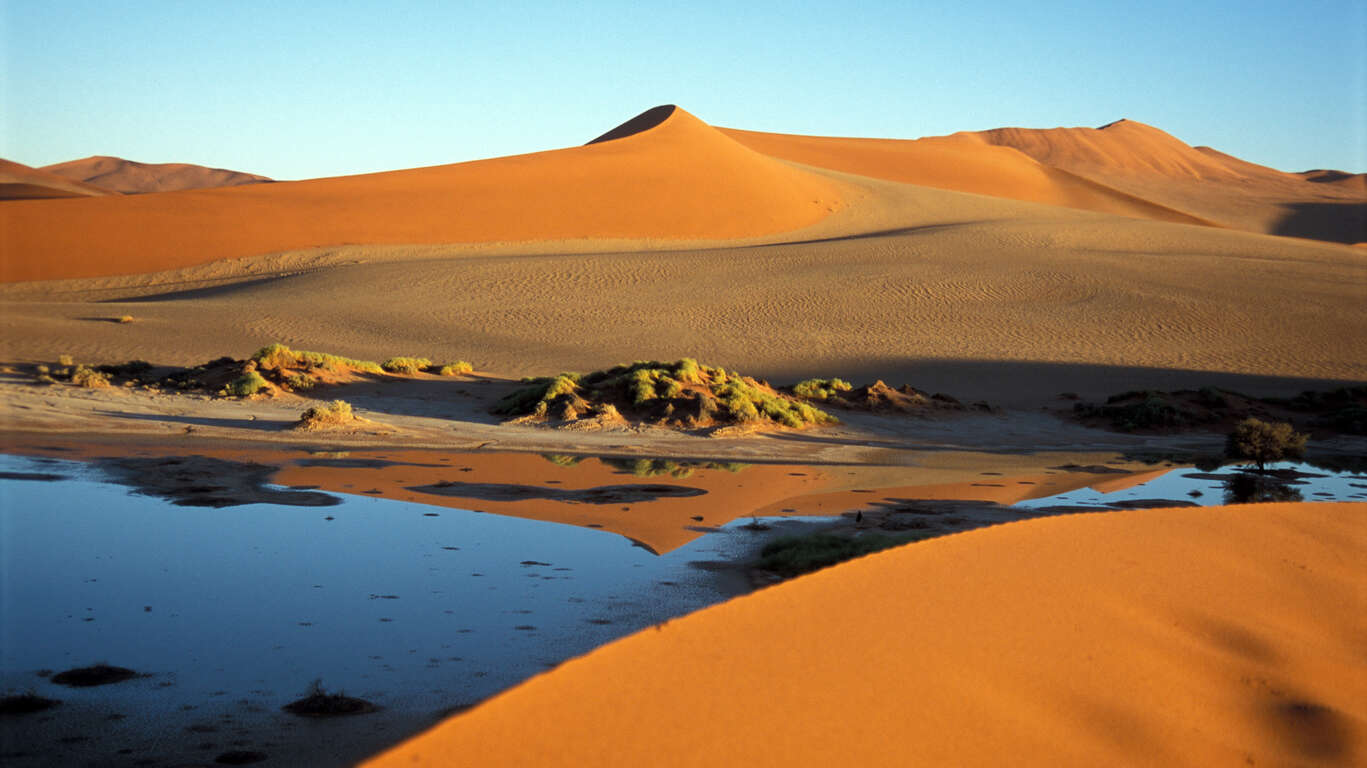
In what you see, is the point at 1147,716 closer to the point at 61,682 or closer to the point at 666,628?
the point at 666,628

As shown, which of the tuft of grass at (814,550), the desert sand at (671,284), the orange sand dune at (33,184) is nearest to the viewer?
the tuft of grass at (814,550)

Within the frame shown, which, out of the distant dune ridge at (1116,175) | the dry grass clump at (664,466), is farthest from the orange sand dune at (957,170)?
the dry grass clump at (664,466)

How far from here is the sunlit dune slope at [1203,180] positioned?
4011 inches

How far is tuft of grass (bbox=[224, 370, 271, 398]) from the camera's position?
700 inches

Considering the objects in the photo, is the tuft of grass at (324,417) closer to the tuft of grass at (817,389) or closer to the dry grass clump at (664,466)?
the dry grass clump at (664,466)

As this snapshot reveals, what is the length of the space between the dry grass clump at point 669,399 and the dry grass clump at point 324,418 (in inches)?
132

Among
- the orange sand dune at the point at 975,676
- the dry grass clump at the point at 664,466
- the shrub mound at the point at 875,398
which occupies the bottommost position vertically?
the dry grass clump at the point at 664,466

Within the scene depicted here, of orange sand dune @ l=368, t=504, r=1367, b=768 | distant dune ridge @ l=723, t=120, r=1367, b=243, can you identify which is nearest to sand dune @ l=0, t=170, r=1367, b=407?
orange sand dune @ l=368, t=504, r=1367, b=768

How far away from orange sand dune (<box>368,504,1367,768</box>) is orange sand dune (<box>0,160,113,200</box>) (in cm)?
9075

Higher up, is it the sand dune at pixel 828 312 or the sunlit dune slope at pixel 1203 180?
the sunlit dune slope at pixel 1203 180

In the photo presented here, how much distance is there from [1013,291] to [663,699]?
3312cm

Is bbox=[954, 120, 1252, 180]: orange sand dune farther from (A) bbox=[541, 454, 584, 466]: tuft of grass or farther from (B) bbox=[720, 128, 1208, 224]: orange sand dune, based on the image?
(A) bbox=[541, 454, 584, 466]: tuft of grass

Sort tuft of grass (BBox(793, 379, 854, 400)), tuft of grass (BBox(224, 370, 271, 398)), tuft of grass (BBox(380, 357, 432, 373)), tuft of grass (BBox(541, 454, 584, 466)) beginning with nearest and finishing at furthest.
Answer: tuft of grass (BBox(541, 454, 584, 466)), tuft of grass (BBox(224, 370, 271, 398)), tuft of grass (BBox(793, 379, 854, 400)), tuft of grass (BBox(380, 357, 432, 373))

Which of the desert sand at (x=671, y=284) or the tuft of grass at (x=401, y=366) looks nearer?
the tuft of grass at (x=401, y=366)
